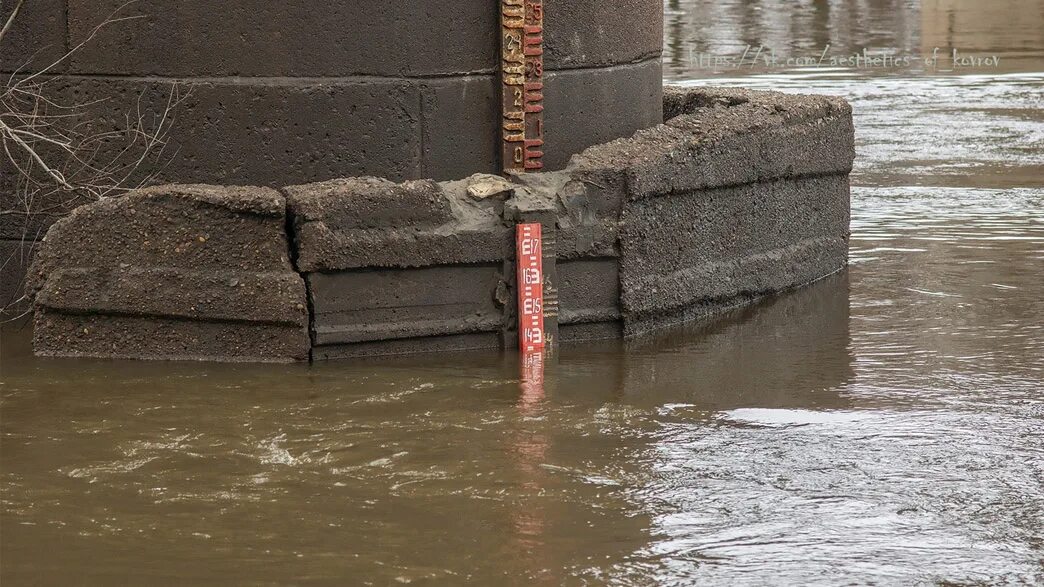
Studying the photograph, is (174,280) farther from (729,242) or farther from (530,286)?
(729,242)

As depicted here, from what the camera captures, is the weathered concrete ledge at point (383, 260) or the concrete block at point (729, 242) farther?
the concrete block at point (729, 242)

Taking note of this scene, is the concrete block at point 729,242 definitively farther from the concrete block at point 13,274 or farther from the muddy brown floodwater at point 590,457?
the concrete block at point 13,274

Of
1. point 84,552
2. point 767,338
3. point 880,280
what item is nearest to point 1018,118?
point 880,280

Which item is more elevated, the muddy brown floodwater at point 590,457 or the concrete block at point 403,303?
the concrete block at point 403,303

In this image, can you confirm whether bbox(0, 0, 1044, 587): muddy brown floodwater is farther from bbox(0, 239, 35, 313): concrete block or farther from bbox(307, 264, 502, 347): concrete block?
bbox(0, 239, 35, 313): concrete block

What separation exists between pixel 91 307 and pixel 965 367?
155 inches

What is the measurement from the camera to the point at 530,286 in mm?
7137

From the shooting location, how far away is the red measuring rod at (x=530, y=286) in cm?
709

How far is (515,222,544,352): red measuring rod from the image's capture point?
23.3 ft

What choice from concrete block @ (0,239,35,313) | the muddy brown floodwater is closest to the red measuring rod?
the muddy brown floodwater

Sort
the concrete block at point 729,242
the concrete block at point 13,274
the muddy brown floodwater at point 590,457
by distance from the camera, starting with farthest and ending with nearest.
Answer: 1. the concrete block at point 13,274
2. the concrete block at point 729,242
3. the muddy brown floodwater at point 590,457

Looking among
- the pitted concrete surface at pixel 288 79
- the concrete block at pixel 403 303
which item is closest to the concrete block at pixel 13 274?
the pitted concrete surface at pixel 288 79

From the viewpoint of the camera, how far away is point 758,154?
26.2 ft

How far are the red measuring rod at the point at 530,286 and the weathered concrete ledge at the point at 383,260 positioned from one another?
0.17 feet
